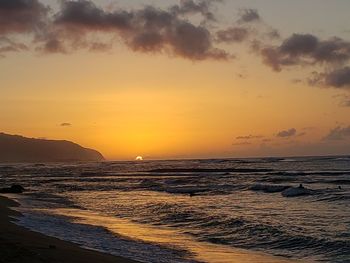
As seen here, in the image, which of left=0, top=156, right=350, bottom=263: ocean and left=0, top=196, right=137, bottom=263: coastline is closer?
left=0, top=196, right=137, bottom=263: coastline

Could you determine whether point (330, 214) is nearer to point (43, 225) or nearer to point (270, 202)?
point (270, 202)

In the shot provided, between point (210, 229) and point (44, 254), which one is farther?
point (210, 229)

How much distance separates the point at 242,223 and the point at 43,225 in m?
9.42

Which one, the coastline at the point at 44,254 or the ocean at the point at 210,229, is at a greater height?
the coastline at the point at 44,254

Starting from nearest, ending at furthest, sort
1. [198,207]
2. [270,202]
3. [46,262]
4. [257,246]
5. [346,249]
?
[46,262], [346,249], [257,246], [198,207], [270,202]

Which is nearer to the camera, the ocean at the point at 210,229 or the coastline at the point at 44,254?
the coastline at the point at 44,254

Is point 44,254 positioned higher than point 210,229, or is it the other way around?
point 44,254

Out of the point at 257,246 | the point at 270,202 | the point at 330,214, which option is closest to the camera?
the point at 257,246

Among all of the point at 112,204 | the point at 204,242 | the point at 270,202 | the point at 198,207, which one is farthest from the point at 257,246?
the point at 112,204

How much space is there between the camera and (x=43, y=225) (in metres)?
22.9

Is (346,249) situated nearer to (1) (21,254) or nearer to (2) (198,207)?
(1) (21,254)

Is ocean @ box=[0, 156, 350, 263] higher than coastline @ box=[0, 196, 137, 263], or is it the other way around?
coastline @ box=[0, 196, 137, 263]

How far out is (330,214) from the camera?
2609cm

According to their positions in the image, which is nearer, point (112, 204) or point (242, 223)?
point (242, 223)
